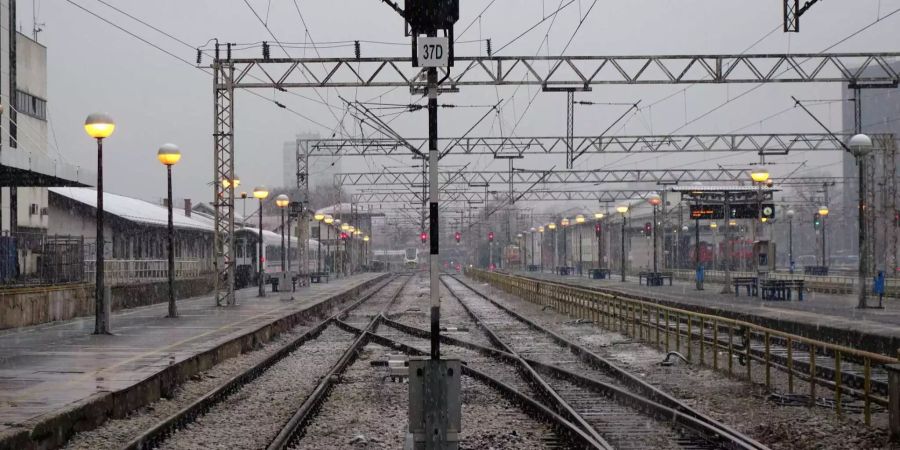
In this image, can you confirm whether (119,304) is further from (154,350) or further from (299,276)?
(299,276)

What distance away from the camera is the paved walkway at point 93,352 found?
1171cm

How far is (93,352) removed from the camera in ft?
55.2

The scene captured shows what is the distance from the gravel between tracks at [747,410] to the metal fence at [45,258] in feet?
54.7

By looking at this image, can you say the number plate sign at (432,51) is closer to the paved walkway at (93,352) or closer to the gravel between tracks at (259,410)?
the gravel between tracks at (259,410)

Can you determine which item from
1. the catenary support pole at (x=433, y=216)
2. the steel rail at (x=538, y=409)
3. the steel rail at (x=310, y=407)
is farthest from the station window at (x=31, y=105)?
the catenary support pole at (x=433, y=216)

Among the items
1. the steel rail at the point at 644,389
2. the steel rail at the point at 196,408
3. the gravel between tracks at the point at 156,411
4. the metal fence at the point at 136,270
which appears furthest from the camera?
the metal fence at the point at 136,270

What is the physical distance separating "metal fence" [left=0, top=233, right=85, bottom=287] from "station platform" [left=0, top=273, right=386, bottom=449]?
246cm

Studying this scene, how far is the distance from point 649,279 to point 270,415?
42287 mm

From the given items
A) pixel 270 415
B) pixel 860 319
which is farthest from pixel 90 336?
pixel 860 319

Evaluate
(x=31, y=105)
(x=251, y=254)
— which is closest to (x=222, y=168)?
(x=31, y=105)

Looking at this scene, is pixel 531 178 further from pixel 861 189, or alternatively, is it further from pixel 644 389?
pixel 644 389

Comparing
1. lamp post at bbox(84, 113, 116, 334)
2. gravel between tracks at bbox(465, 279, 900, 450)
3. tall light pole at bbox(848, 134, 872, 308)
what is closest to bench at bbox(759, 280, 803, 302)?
tall light pole at bbox(848, 134, 872, 308)

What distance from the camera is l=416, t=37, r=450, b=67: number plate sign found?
9.77m

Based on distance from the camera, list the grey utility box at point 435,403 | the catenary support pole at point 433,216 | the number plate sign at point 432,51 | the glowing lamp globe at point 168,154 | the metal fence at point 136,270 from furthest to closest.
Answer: the metal fence at point 136,270 → the glowing lamp globe at point 168,154 → the number plate sign at point 432,51 → the catenary support pole at point 433,216 → the grey utility box at point 435,403
